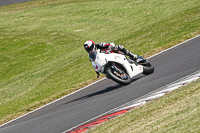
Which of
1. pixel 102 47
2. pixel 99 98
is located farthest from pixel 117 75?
pixel 102 47

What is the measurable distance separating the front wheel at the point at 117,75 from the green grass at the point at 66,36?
3.35m

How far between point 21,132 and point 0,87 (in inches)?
364

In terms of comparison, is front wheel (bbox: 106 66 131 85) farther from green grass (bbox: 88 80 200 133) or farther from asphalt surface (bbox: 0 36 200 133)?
green grass (bbox: 88 80 200 133)

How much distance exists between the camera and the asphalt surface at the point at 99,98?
9.07 meters

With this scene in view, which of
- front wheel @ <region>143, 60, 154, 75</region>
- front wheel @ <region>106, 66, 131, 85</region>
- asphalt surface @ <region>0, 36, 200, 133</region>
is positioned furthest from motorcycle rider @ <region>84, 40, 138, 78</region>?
asphalt surface @ <region>0, 36, 200, 133</region>

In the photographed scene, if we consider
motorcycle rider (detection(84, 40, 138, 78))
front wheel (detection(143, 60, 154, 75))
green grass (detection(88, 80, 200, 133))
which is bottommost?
green grass (detection(88, 80, 200, 133))

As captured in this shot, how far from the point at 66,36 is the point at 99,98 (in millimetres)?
15721

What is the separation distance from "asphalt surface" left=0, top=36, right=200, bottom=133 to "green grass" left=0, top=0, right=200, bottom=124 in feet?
4.67

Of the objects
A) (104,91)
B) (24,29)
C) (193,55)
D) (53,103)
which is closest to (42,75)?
(53,103)

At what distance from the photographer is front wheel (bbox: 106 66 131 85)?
10.1 meters

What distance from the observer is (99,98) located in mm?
10383

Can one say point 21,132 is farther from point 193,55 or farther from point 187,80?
point 193,55

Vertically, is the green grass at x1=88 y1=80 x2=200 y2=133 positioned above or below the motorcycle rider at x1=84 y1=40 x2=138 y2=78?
below

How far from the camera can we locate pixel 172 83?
365 inches
